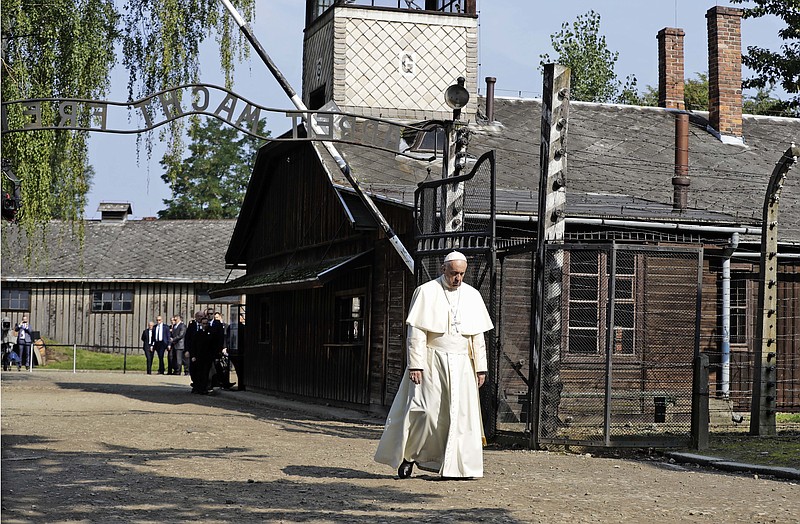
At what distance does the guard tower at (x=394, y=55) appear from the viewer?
25.3 metres

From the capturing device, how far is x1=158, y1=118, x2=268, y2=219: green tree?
3056 inches

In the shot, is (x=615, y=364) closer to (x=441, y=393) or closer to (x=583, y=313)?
(x=583, y=313)

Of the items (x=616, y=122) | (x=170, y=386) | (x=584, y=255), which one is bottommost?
(x=170, y=386)

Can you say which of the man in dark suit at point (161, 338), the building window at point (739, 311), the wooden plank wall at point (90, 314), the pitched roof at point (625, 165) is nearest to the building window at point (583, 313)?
the pitched roof at point (625, 165)

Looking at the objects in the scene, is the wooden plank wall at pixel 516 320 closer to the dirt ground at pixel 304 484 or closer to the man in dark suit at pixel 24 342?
the dirt ground at pixel 304 484

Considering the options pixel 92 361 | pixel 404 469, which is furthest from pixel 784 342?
pixel 92 361

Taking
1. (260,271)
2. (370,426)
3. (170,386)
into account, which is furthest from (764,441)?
(170,386)

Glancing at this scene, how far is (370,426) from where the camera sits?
1798 cm

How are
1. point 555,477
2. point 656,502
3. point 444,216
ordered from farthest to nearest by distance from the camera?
point 444,216, point 555,477, point 656,502

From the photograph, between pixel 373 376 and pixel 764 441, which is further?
pixel 373 376

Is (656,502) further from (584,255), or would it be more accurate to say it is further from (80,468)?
(584,255)

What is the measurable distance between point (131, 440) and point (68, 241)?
125ft

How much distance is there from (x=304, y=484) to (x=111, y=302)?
38920 mm

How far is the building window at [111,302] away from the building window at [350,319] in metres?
26.7
